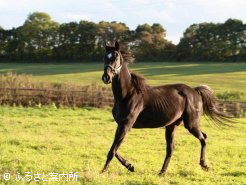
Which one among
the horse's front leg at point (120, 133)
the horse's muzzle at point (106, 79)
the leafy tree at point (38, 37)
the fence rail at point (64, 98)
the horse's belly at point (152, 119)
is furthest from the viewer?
the leafy tree at point (38, 37)

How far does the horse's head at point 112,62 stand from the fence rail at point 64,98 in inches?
724

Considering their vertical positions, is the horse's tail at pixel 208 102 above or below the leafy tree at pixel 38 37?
below

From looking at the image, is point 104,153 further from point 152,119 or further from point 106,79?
point 106,79

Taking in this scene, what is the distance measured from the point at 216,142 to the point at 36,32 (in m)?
65.4

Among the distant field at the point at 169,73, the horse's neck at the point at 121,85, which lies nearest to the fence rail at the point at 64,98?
the distant field at the point at 169,73

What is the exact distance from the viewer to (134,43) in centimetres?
6606

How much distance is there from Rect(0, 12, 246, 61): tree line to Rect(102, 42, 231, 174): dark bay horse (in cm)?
5632

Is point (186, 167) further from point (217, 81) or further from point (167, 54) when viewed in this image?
point (167, 54)

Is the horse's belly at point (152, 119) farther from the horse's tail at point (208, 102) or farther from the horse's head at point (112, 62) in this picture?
the horse's tail at point (208, 102)

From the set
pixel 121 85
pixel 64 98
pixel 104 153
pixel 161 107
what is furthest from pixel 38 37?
pixel 121 85

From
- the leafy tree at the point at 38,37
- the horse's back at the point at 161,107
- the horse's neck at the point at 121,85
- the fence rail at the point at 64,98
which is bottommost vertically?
the fence rail at the point at 64,98

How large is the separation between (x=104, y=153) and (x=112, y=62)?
4.01m

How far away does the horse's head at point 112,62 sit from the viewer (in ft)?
22.7

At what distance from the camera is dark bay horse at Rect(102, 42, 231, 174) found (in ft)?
24.1
